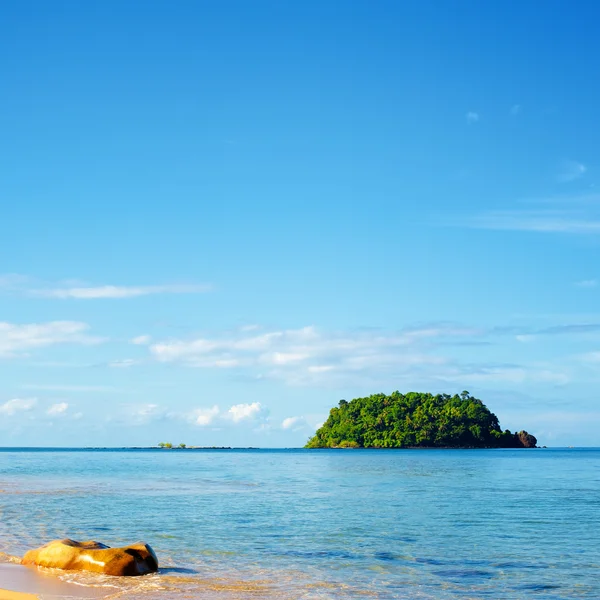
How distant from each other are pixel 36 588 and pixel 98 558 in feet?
7.40

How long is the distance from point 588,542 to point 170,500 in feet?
77.7

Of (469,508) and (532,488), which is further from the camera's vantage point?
(532,488)

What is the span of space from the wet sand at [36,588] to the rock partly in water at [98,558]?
0.59 meters

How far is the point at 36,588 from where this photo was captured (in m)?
16.6

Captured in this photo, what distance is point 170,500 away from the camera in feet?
135

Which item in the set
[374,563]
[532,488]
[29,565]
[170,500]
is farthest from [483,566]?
[532,488]

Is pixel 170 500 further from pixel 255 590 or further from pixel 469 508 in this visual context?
pixel 255 590

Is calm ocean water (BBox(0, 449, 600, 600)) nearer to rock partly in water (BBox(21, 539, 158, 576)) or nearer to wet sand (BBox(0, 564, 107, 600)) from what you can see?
rock partly in water (BBox(21, 539, 158, 576))

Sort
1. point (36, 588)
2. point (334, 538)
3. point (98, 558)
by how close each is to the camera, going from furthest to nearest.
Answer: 1. point (334, 538)
2. point (98, 558)
3. point (36, 588)

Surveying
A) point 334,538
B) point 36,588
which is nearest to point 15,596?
point 36,588

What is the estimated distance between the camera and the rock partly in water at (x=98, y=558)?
60.7ft

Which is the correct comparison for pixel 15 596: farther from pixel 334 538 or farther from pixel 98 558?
pixel 334 538

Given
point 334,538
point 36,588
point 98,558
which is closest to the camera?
point 36,588

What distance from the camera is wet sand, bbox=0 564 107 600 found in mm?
15750
